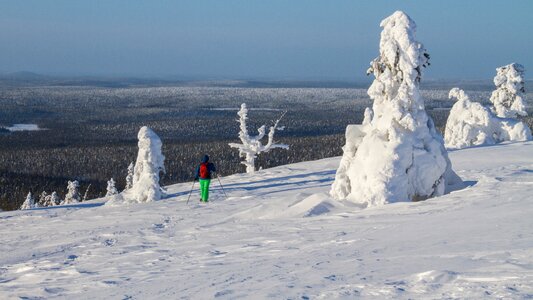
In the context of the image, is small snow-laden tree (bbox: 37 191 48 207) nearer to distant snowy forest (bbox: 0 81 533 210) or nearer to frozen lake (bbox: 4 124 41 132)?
distant snowy forest (bbox: 0 81 533 210)

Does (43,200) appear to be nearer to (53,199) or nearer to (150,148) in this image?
(53,199)

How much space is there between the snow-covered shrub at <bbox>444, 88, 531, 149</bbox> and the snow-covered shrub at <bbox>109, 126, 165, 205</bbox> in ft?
51.9

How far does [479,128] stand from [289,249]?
78.4 feet

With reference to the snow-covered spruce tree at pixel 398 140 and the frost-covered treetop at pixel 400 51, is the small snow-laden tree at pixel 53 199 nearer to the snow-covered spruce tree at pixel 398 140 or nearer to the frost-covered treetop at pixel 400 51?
the snow-covered spruce tree at pixel 398 140

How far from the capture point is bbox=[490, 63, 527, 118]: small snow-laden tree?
33.3m

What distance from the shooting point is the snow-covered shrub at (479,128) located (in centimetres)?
3002

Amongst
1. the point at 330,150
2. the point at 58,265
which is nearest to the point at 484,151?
the point at 58,265

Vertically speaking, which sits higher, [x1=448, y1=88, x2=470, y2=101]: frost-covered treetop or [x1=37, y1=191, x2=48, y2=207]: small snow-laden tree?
[x1=448, y1=88, x2=470, y2=101]: frost-covered treetop

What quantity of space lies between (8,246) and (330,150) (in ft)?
280

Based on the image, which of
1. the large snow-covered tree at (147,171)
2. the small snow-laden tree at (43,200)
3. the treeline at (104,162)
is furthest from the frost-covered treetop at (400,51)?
the treeline at (104,162)

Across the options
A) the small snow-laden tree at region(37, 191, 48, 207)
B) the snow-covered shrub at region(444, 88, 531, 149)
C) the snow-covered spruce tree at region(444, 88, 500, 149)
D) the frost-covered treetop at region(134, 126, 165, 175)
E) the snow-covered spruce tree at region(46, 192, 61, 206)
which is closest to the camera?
the frost-covered treetop at region(134, 126, 165, 175)

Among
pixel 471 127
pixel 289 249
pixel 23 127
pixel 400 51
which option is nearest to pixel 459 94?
pixel 471 127

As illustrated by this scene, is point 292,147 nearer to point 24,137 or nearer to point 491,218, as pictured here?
point 24,137

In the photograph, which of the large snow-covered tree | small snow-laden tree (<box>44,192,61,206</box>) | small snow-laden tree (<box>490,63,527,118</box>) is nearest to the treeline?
small snow-laden tree (<box>44,192,61,206</box>)
